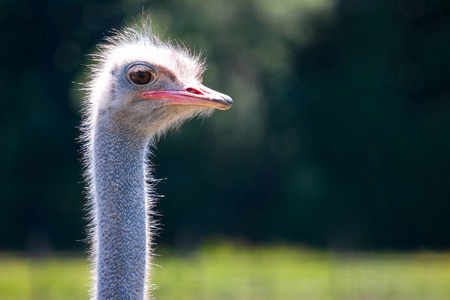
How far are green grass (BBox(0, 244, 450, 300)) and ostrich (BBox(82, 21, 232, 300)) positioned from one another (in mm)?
7129

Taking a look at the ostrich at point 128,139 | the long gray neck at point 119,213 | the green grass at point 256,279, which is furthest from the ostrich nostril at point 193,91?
the green grass at point 256,279

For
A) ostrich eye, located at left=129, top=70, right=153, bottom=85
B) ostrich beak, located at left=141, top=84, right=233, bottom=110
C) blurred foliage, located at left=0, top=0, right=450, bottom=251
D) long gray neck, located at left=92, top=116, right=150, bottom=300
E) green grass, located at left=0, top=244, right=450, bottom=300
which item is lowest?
long gray neck, located at left=92, top=116, right=150, bottom=300

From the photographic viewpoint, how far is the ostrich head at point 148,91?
3508 millimetres

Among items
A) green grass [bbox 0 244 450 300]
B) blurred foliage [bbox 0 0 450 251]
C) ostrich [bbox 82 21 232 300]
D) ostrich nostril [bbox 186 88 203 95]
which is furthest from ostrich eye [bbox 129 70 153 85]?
blurred foliage [bbox 0 0 450 251]

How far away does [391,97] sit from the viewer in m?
22.4

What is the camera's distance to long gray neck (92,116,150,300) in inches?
127

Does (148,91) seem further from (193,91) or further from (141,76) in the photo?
(193,91)

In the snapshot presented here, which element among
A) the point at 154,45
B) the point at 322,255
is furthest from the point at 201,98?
the point at 322,255

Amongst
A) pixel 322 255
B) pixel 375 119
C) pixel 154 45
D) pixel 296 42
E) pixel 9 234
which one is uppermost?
pixel 296 42

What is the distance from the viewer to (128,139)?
3.49 m

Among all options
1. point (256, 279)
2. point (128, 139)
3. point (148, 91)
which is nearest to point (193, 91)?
point (148, 91)

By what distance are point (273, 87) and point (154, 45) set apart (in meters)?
17.7

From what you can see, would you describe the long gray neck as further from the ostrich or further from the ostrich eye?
the ostrich eye

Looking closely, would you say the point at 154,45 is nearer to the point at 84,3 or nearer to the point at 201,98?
the point at 201,98
